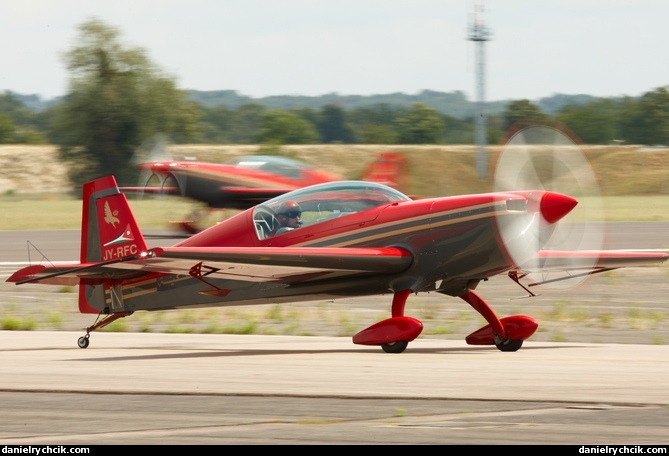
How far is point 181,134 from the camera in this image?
3334 inches

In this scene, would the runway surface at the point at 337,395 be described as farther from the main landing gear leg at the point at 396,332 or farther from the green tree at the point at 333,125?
the green tree at the point at 333,125

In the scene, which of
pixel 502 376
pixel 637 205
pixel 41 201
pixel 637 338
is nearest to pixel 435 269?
pixel 502 376

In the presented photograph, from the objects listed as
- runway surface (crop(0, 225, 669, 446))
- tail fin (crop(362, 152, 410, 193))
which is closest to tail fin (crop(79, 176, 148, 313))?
runway surface (crop(0, 225, 669, 446))

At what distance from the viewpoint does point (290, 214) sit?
41.5 feet

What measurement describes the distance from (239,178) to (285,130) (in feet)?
325

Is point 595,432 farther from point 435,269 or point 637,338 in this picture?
point 637,338

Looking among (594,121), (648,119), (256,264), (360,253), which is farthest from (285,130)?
(256,264)

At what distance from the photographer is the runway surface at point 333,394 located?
7223 mm

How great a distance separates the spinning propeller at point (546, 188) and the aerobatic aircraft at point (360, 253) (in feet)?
0.05

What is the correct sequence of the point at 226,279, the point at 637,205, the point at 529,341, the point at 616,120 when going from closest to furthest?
the point at 226,279
the point at 529,341
the point at 637,205
the point at 616,120

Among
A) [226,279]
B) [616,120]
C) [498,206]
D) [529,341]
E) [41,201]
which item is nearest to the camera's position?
[498,206]

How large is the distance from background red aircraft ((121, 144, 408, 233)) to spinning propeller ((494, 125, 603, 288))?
21.6m

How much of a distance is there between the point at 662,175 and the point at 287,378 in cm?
7477

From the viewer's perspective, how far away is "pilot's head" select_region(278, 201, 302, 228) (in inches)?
496
